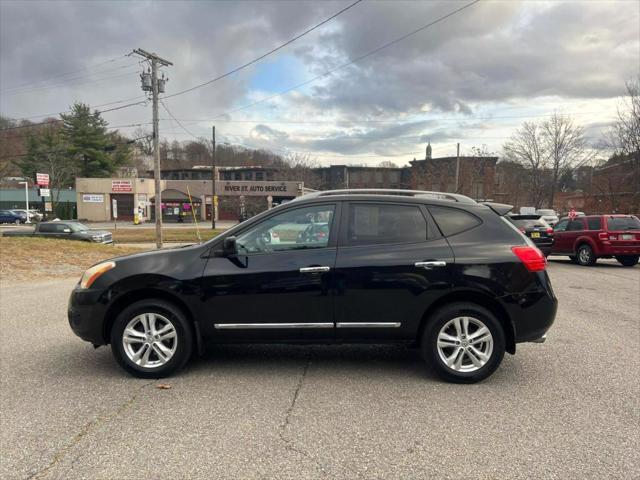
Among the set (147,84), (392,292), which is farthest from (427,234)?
(147,84)

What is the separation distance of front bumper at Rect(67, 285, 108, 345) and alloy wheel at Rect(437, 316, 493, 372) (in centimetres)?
322

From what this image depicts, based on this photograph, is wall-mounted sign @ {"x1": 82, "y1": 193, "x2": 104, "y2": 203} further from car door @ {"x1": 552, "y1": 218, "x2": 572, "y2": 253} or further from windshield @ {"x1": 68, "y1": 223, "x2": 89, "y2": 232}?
car door @ {"x1": 552, "y1": 218, "x2": 572, "y2": 253}

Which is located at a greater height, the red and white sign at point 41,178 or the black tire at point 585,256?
the red and white sign at point 41,178

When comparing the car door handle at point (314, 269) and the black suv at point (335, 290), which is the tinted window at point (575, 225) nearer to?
the black suv at point (335, 290)

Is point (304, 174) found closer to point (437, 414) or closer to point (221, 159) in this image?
point (221, 159)

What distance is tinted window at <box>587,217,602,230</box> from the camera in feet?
45.0

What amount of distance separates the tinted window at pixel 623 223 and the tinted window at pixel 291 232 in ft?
42.3

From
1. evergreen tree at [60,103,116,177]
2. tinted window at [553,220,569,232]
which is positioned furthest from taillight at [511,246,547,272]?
evergreen tree at [60,103,116,177]

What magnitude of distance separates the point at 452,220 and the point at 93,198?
62016 millimetres

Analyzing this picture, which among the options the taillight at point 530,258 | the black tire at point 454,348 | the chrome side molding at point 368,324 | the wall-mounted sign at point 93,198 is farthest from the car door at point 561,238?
the wall-mounted sign at point 93,198

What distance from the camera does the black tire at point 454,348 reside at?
3943 millimetres

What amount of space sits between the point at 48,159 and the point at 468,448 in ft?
230

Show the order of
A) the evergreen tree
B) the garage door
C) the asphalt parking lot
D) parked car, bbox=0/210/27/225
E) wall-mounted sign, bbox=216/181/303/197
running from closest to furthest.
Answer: the asphalt parking lot → parked car, bbox=0/210/27/225 → the garage door → wall-mounted sign, bbox=216/181/303/197 → the evergreen tree

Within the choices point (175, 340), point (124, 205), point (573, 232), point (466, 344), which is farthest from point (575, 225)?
point (124, 205)
